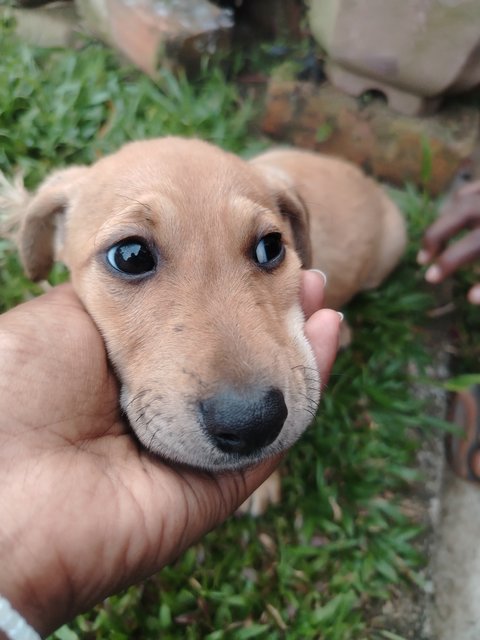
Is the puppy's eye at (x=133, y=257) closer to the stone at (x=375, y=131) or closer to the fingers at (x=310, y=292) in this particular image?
the fingers at (x=310, y=292)

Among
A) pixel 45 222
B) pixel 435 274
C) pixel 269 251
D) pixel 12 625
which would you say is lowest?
pixel 435 274

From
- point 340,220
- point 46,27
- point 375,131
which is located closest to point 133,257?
point 340,220

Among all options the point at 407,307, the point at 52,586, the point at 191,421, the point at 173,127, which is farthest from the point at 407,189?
the point at 52,586

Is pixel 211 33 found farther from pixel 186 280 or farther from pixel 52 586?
pixel 52 586

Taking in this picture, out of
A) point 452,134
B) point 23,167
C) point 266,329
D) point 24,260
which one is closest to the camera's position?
point 266,329

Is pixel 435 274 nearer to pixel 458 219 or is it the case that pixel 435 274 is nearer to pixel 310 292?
pixel 458 219

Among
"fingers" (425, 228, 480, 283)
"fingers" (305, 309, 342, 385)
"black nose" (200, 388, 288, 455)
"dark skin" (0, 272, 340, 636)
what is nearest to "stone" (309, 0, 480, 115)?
"fingers" (425, 228, 480, 283)
